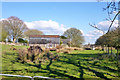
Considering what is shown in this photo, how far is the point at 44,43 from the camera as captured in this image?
5.11m

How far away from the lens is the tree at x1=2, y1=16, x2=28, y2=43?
4.18 m

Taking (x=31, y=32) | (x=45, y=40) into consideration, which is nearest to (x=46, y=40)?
(x=45, y=40)

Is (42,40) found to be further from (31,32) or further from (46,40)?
(31,32)

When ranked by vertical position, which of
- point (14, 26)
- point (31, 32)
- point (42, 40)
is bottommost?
point (42, 40)

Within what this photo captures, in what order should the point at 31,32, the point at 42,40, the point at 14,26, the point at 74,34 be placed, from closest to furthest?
the point at 74,34 → the point at 14,26 → the point at 42,40 → the point at 31,32

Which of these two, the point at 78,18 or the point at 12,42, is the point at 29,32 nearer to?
the point at 12,42

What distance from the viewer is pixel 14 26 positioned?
14.5 ft

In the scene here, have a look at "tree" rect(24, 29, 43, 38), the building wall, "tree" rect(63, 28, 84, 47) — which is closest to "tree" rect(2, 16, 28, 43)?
"tree" rect(24, 29, 43, 38)

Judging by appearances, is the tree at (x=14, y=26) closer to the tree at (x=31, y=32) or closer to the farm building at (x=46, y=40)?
the tree at (x=31, y=32)

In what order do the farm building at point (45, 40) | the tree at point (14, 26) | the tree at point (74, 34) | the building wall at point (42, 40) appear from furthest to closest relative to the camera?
the building wall at point (42, 40)
the farm building at point (45, 40)
the tree at point (14, 26)
the tree at point (74, 34)

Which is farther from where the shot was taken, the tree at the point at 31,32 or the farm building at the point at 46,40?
the tree at the point at 31,32

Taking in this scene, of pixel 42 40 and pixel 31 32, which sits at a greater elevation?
pixel 31 32

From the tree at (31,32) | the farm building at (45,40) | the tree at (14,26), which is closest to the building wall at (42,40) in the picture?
the farm building at (45,40)

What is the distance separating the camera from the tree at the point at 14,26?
418 cm
